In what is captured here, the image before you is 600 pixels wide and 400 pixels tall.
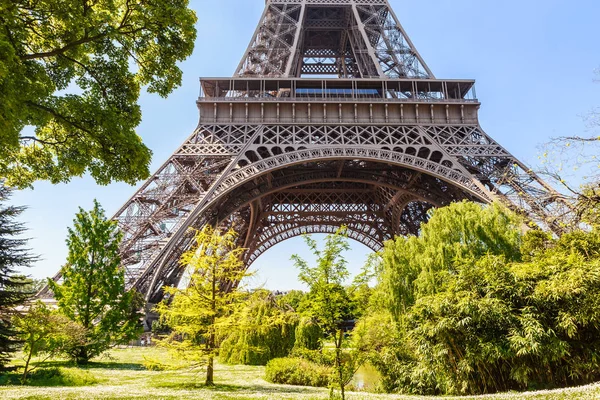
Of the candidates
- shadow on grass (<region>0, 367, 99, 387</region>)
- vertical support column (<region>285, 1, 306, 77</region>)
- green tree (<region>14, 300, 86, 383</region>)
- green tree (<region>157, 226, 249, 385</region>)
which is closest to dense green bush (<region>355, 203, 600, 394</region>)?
green tree (<region>157, 226, 249, 385</region>)

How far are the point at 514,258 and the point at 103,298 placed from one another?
56.5 ft

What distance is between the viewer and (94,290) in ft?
54.9

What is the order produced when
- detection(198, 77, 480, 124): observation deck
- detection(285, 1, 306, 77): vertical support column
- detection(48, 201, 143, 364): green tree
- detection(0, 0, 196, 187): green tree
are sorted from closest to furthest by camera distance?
detection(0, 0, 196, 187): green tree, detection(48, 201, 143, 364): green tree, detection(198, 77, 480, 124): observation deck, detection(285, 1, 306, 77): vertical support column

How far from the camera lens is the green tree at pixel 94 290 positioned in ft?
52.5

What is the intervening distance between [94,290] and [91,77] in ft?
38.1

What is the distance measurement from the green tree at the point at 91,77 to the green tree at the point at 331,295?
4.29 metres

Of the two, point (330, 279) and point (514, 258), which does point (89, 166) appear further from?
point (514, 258)

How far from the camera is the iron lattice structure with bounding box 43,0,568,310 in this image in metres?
21.3

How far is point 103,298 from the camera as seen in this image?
54.1 ft

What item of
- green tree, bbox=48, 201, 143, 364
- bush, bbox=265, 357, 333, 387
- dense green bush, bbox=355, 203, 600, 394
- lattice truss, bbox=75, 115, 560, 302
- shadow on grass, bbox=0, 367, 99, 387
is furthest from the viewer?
lattice truss, bbox=75, 115, 560, 302

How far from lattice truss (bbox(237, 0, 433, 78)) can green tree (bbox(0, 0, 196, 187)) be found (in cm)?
2014

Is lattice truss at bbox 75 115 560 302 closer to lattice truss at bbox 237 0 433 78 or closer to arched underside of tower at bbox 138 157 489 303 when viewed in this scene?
arched underside of tower at bbox 138 157 489 303

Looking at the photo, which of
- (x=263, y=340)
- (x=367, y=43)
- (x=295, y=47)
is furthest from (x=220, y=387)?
(x=367, y=43)

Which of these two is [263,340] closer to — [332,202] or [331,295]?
[331,295]
